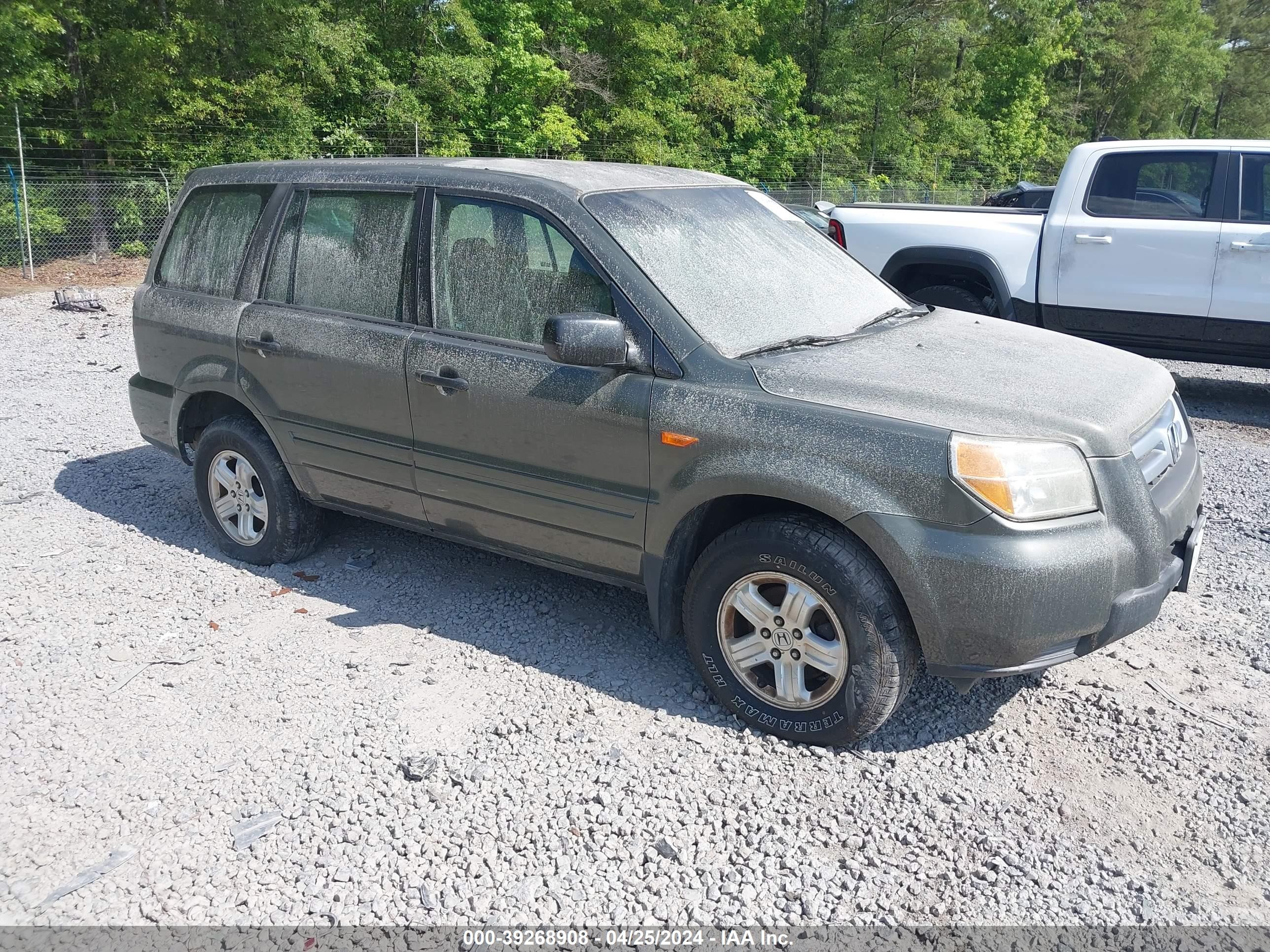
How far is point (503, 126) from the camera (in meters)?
23.9

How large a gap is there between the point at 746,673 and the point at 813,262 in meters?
1.85

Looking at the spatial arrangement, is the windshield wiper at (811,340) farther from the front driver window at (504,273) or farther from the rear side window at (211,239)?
the rear side window at (211,239)

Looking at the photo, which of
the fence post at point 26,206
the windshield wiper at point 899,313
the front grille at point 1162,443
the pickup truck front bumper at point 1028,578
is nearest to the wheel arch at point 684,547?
the pickup truck front bumper at point 1028,578

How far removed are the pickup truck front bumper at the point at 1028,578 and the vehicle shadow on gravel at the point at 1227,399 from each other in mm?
4835

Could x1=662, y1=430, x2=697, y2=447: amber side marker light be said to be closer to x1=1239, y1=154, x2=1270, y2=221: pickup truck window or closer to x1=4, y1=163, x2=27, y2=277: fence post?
x1=1239, y1=154, x2=1270, y2=221: pickup truck window

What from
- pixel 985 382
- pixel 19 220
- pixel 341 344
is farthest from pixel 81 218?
pixel 985 382

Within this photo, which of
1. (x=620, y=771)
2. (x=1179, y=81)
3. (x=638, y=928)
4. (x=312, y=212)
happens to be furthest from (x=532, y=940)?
(x=1179, y=81)

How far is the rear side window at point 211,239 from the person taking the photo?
16.3 feet

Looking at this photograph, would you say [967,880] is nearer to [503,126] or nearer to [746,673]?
[746,673]

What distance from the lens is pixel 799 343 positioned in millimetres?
3846

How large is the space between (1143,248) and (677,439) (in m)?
5.71

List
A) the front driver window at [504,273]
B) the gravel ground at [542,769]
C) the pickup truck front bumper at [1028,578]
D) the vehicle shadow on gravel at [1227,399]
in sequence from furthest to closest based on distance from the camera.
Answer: the vehicle shadow on gravel at [1227,399] → the front driver window at [504,273] → the pickup truck front bumper at [1028,578] → the gravel ground at [542,769]

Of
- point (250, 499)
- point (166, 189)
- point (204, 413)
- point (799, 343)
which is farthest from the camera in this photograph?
point (166, 189)

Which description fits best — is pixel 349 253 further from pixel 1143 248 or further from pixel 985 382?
pixel 1143 248
